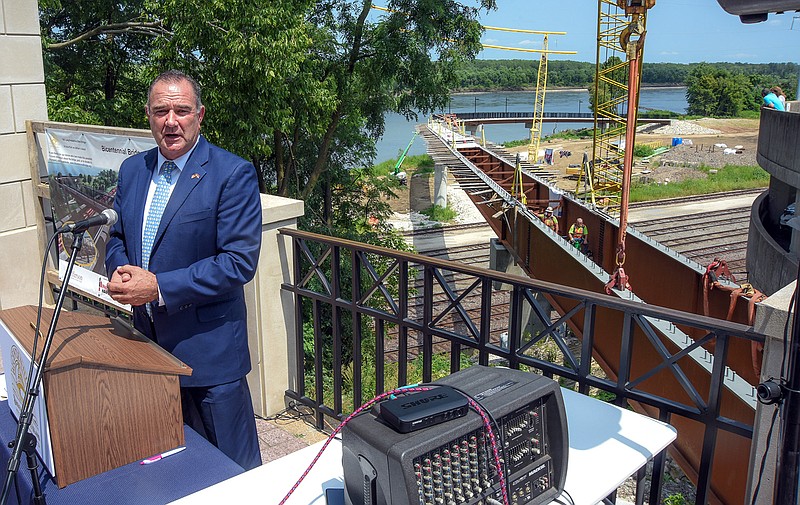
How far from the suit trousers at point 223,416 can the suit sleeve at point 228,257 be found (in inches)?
15.0

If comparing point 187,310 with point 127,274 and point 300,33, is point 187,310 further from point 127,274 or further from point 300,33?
point 300,33

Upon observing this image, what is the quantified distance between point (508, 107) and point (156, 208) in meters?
122

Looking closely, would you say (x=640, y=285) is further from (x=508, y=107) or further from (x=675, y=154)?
(x=508, y=107)

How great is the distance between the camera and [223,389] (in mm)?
2643

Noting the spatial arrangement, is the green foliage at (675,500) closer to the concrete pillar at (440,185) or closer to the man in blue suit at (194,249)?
the man in blue suit at (194,249)

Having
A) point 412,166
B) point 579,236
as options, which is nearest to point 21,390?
point 579,236

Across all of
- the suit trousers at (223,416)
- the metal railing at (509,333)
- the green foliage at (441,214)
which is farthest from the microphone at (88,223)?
the green foliage at (441,214)

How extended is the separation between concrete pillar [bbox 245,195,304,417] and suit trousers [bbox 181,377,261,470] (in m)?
1.60

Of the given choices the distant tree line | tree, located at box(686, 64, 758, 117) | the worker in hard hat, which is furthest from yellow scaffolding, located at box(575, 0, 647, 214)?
tree, located at box(686, 64, 758, 117)

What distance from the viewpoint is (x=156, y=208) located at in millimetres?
2602

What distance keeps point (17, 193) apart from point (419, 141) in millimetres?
68541

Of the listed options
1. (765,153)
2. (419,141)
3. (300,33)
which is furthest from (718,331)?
(419,141)

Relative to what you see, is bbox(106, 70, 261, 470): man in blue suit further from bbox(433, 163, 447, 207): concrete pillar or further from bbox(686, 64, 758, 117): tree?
bbox(686, 64, 758, 117): tree

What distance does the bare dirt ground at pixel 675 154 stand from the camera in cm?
4275
